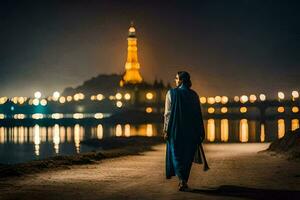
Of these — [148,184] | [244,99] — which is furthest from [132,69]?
[148,184]

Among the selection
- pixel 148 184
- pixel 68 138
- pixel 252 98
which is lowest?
pixel 68 138

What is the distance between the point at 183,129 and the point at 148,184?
120cm

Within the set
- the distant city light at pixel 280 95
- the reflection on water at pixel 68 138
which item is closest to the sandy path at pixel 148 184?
the reflection on water at pixel 68 138

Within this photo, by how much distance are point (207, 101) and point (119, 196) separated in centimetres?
16838

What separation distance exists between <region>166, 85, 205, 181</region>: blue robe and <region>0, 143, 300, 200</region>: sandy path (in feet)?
1.63

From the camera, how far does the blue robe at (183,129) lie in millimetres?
9797

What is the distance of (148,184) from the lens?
34.0ft

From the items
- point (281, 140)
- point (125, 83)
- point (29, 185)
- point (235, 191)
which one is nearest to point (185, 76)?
point (235, 191)

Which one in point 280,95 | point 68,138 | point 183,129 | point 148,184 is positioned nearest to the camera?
point 183,129

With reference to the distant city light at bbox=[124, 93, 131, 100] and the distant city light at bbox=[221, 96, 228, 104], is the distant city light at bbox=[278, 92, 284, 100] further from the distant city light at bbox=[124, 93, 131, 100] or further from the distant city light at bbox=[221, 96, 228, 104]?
the distant city light at bbox=[124, 93, 131, 100]

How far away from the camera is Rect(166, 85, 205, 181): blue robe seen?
9797mm

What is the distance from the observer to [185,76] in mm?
10016

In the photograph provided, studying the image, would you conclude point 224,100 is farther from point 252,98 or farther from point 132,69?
point 132,69

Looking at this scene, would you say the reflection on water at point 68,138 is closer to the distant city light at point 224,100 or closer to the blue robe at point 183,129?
the blue robe at point 183,129
